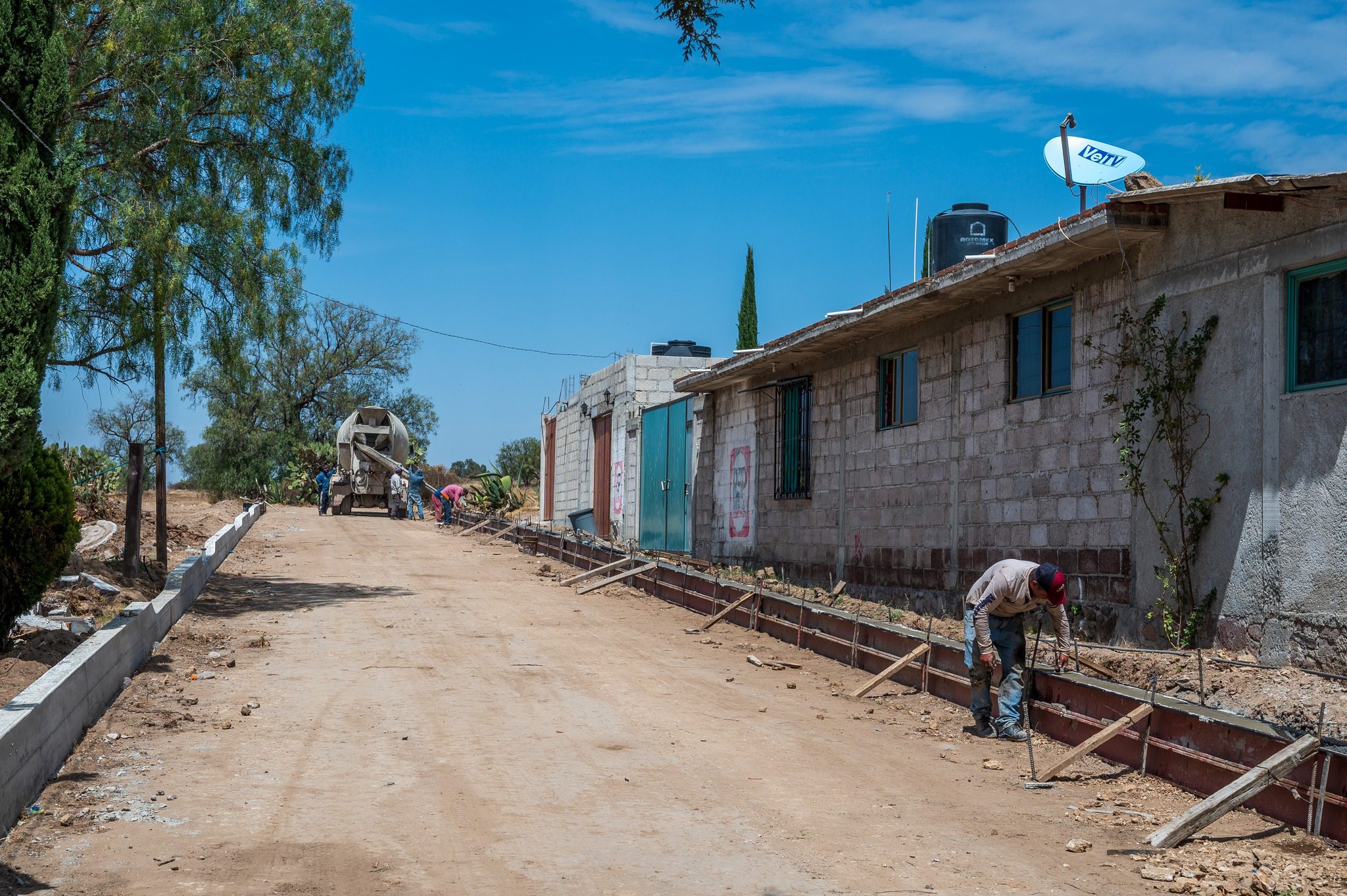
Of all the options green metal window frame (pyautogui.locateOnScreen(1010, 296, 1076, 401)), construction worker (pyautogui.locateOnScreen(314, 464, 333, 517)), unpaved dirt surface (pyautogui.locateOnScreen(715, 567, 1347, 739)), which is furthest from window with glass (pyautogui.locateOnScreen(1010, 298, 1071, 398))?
construction worker (pyautogui.locateOnScreen(314, 464, 333, 517))

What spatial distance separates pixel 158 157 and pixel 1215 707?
13.9 m

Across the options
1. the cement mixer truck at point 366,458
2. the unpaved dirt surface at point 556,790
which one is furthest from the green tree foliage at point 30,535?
the cement mixer truck at point 366,458

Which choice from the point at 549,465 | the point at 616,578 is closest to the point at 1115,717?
the point at 616,578

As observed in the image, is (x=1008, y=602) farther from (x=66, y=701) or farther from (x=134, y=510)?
(x=134, y=510)

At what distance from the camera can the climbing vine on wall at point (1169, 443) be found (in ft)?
32.3

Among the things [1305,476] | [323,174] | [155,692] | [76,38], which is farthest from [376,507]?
[1305,476]

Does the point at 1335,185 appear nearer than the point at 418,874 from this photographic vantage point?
No

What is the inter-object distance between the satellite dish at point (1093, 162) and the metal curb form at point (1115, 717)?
16.2ft

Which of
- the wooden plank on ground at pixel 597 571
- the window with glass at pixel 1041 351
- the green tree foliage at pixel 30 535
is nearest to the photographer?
the green tree foliage at pixel 30 535

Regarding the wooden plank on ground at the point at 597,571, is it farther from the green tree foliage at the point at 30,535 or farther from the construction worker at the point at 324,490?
the construction worker at the point at 324,490

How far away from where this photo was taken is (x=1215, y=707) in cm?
764

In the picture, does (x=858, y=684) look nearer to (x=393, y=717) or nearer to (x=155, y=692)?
(x=393, y=717)

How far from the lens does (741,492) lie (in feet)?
69.6

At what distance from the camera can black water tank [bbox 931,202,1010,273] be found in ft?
55.9
